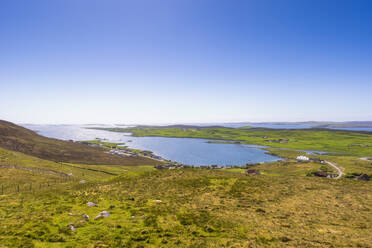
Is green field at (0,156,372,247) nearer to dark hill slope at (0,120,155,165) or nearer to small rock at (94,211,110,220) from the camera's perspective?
small rock at (94,211,110,220)

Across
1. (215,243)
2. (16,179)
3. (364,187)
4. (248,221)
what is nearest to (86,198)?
(215,243)

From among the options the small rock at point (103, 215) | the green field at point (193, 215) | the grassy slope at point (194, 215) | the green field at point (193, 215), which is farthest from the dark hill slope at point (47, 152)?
the small rock at point (103, 215)

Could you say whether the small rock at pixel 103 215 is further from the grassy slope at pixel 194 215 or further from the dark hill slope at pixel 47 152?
the dark hill slope at pixel 47 152

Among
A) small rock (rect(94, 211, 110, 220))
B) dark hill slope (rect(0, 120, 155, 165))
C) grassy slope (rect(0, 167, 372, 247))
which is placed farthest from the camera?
dark hill slope (rect(0, 120, 155, 165))

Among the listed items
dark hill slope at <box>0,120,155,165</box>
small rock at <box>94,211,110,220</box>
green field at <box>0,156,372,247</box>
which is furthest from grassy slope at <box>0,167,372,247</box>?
dark hill slope at <box>0,120,155,165</box>

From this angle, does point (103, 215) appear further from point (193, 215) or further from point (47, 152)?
point (47, 152)

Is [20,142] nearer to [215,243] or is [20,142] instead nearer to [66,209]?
[66,209]

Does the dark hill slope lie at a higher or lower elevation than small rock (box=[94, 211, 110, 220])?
lower

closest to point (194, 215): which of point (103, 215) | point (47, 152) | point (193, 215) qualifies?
A: point (193, 215)

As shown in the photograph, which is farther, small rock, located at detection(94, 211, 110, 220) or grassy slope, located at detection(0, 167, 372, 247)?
small rock, located at detection(94, 211, 110, 220)

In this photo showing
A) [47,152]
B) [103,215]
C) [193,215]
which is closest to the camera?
[103,215]

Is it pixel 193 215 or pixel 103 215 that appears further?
pixel 193 215

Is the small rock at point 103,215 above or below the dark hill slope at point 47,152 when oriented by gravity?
above
